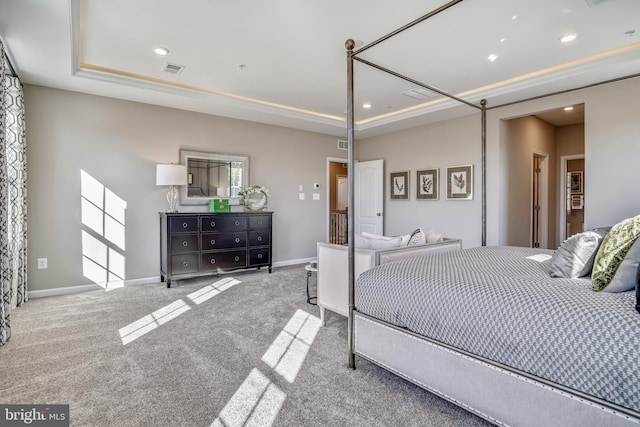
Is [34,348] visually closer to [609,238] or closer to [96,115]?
[96,115]

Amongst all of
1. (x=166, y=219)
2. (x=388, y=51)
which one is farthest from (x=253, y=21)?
(x=166, y=219)

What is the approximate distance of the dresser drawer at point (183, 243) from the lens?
4289 mm

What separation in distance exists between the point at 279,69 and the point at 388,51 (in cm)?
122

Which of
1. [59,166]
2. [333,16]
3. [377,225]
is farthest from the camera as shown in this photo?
[377,225]

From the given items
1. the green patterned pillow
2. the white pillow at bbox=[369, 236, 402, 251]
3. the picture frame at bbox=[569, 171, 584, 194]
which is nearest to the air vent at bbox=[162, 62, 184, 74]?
the white pillow at bbox=[369, 236, 402, 251]

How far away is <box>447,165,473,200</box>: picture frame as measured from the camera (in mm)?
5211

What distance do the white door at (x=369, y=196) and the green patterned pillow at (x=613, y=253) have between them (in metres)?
4.94

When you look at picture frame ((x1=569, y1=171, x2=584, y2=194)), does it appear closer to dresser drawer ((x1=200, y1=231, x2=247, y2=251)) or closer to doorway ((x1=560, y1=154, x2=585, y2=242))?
doorway ((x1=560, y1=154, x2=585, y2=242))

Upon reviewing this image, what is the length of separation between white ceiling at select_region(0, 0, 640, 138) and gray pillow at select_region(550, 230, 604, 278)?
1.90 metres

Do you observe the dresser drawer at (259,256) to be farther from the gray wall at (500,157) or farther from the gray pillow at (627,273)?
the gray pillow at (627,273)

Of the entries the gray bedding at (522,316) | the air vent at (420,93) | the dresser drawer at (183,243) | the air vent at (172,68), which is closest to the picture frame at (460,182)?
the air vent at (420,93)

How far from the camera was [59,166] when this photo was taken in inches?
156

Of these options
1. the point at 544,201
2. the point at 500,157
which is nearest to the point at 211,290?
the point at 500,157

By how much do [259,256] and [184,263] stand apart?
3.70 ft
